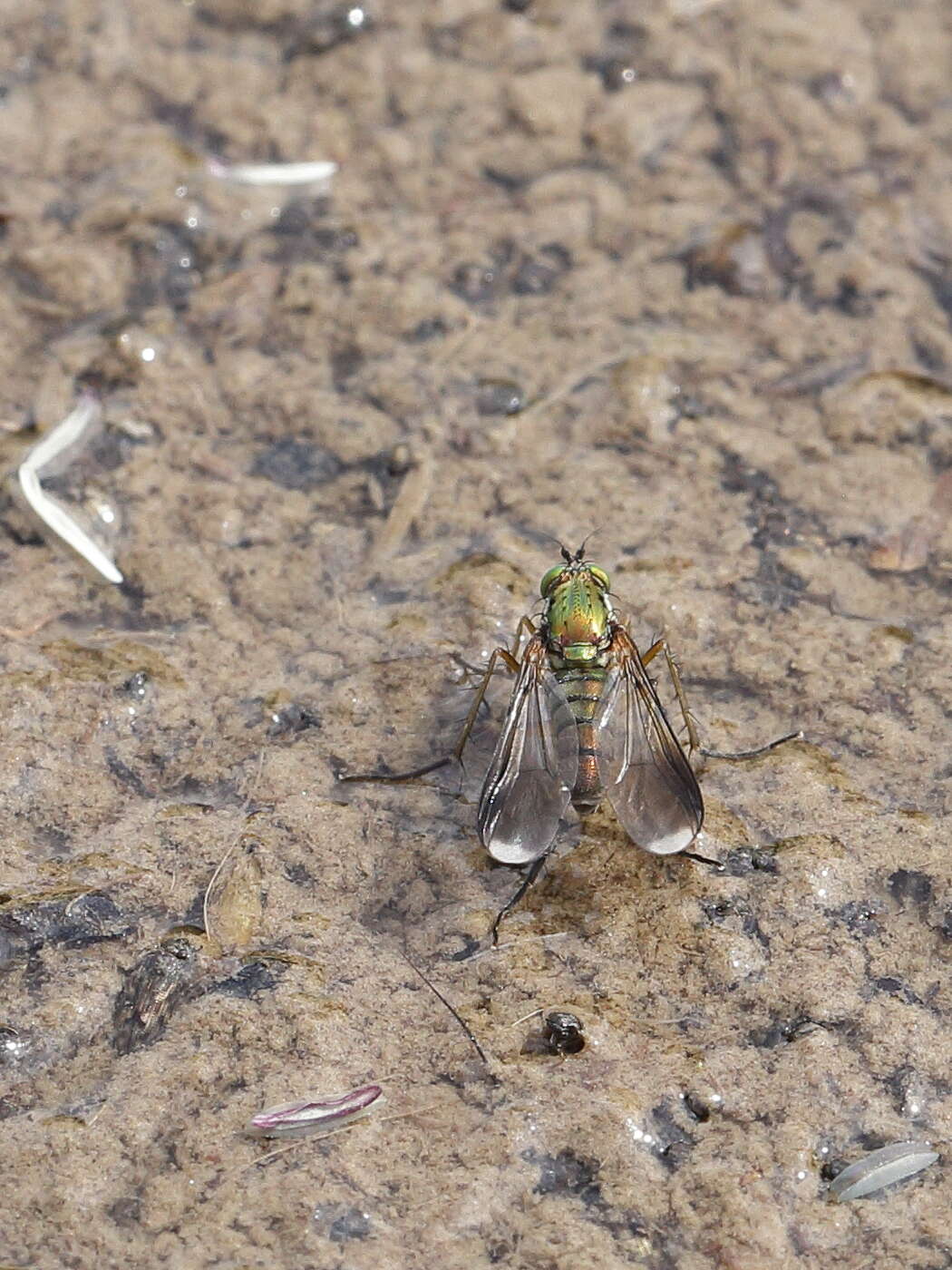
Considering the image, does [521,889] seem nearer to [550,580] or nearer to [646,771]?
[646,771]

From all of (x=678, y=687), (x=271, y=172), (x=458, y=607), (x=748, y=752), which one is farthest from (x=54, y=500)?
(x=748, y=752)

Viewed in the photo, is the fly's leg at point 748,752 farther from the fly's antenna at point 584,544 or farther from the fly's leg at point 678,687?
the fly's antenna at point 584,544

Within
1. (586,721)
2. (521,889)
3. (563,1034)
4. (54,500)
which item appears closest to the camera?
→ (563,1034)

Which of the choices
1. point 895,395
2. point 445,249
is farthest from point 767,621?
point 445,249

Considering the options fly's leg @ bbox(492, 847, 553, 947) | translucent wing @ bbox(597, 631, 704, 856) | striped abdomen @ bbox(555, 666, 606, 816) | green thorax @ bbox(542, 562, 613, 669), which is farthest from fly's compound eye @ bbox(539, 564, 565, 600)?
fly's leg @ bbox(492, 847, 553, 947)

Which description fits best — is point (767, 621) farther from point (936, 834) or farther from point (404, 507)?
point (404, 507)

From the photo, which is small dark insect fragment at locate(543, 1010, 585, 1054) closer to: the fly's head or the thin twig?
the thin twig
